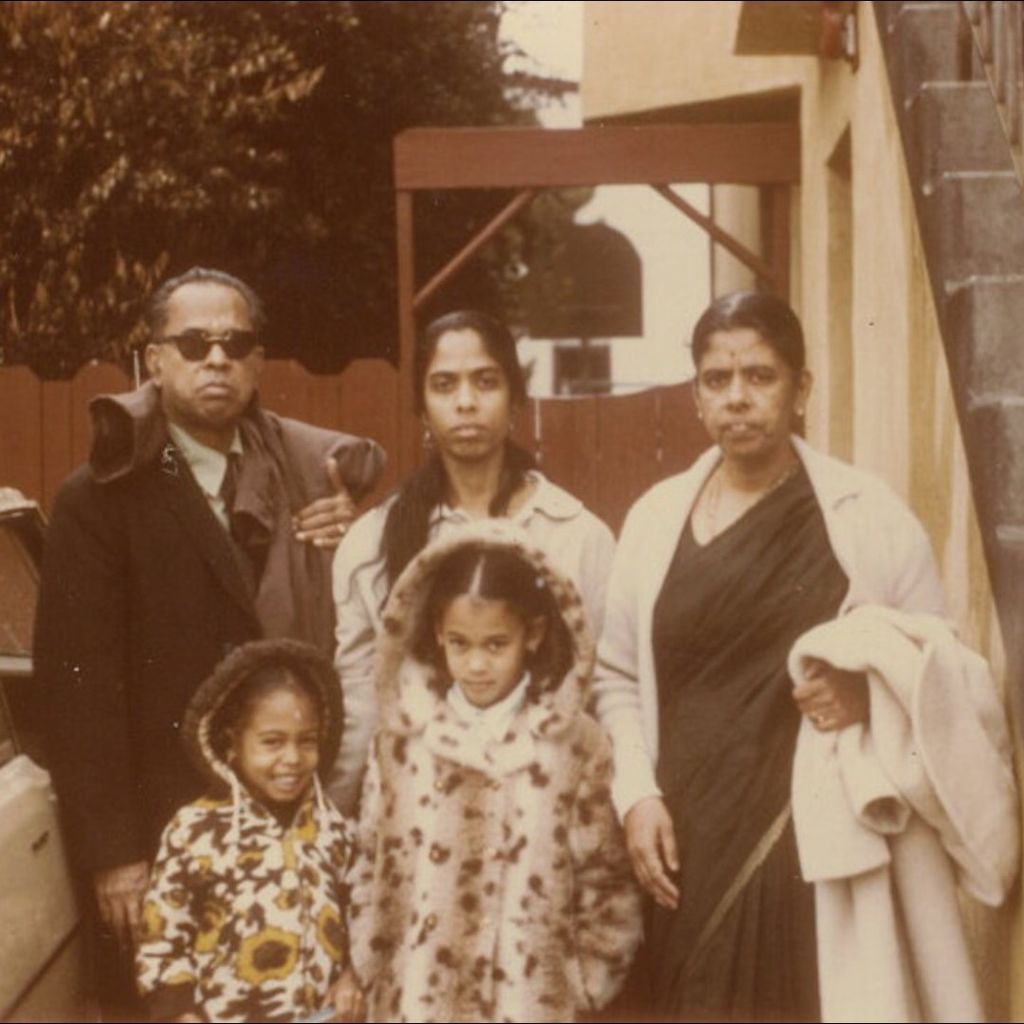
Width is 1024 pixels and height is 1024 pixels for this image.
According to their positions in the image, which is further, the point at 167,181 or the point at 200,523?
the point at 167,181

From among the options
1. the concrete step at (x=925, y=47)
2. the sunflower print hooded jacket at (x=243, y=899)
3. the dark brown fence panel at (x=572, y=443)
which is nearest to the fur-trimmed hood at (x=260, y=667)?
the sunflower print hooded jacket at (x=243, y=899)

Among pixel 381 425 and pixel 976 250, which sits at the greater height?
pixel 976 250

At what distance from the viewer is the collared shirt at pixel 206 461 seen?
2.76 metres

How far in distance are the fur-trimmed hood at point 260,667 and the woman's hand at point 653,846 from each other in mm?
435

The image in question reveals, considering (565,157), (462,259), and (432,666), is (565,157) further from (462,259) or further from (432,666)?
(432,666)

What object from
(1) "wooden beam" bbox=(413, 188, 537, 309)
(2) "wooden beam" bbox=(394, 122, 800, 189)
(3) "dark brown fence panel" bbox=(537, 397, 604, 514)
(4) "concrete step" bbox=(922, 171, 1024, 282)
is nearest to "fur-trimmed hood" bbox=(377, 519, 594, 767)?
(3) "dark brown fence panel" bbox=(537, 397, 604, 514)

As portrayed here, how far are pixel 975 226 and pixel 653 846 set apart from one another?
3.89 ft

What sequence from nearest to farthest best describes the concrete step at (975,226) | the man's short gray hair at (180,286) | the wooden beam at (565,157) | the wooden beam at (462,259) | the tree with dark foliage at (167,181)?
the man's short gray hair at (180,286)
the concrete step at (975,226)
the tree with dark foliage at (167,181)
the wooden beam at (462,259)
the wooden beam at (565,157)

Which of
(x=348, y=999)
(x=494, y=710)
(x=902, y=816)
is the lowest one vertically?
(x=348, y=999)

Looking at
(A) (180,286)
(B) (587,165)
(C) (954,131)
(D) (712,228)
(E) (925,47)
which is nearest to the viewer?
(A) (180,286)

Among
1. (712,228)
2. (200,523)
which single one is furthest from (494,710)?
(712,228)

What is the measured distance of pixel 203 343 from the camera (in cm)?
273

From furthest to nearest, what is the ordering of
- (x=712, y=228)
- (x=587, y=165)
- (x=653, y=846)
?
(x=587, y=165), (x=712, y=228), (x=653, y=846)

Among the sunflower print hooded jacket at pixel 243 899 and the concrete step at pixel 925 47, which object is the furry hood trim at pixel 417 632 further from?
the concrete step at pixel 925 47
